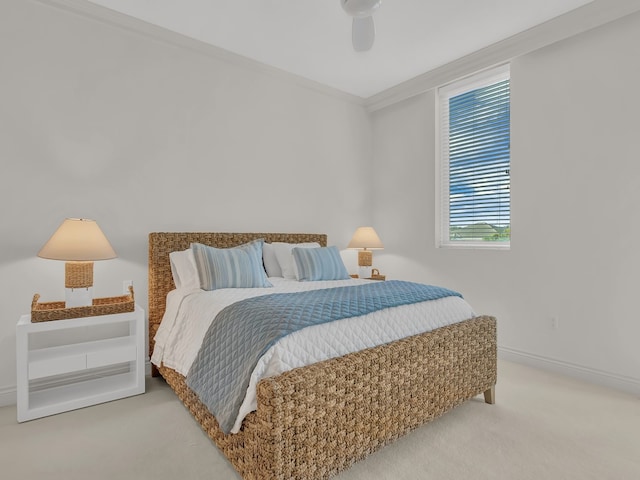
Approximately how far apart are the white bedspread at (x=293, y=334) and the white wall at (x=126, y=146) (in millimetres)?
709

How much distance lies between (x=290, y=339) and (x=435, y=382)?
37.9 inches

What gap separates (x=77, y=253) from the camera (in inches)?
86.7

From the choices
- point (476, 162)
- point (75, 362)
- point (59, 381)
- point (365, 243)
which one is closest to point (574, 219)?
point (476, 162)

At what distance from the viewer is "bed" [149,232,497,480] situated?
1.36 metres

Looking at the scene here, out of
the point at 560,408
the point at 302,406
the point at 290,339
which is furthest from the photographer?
the point at 560,408

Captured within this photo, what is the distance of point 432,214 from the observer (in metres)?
3.85

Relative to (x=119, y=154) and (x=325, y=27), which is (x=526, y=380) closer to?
(x=325, y=27)

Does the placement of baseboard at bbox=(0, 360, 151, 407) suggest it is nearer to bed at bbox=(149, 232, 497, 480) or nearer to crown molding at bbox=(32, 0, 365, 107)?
bed at bbox=(149, 232, 497, 480)

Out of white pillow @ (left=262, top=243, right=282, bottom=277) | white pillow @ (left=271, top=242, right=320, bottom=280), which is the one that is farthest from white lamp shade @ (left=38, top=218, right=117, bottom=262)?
white pillow @ (left=271, top=242, right=320, bottom=280)

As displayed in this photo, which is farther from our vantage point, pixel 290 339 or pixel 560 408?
pixel 560 408

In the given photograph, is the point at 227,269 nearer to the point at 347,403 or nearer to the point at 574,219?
the point at 347,403

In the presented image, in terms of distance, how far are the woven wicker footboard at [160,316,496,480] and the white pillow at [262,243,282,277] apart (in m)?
1.26

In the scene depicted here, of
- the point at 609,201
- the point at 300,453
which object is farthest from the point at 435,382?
the point at 609,201

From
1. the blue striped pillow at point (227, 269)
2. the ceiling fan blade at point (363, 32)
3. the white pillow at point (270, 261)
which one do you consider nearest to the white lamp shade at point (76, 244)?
the blue striped pillow at point (227, 269)
